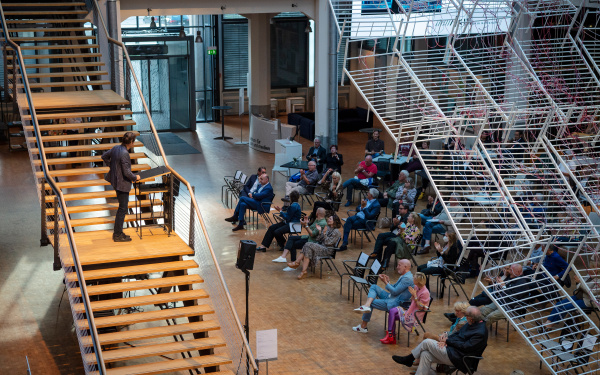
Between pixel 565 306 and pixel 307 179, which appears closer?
pixel 565 306

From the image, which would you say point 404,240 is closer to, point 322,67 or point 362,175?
point 362,175

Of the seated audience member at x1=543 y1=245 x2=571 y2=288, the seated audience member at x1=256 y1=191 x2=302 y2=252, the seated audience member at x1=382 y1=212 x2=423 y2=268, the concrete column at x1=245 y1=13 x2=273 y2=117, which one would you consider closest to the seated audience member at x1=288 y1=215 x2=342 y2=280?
the seated audience member at x1=382 y1=212 x2=423 y2=268

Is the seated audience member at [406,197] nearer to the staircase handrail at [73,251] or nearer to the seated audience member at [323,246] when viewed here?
the seated audience member at [323,246]

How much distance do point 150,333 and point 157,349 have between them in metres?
0.22

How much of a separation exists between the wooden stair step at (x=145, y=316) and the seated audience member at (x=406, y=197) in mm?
6141

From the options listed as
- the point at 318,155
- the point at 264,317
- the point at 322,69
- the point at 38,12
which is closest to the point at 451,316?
the point at 264,317

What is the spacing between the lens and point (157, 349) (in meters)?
8.87

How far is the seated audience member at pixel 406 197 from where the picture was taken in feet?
48.5

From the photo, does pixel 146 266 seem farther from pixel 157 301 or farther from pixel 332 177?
pixel 332 177

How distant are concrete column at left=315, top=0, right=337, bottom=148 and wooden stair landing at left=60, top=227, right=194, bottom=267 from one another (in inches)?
406

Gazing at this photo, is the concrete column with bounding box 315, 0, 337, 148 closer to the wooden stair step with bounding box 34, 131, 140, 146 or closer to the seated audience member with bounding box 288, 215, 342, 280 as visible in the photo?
the seated audience member with bounding box 288, 215, 342, 280

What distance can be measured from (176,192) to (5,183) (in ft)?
29.7

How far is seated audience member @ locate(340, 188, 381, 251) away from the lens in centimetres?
1439

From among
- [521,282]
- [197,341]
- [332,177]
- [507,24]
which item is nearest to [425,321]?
[521,282]
